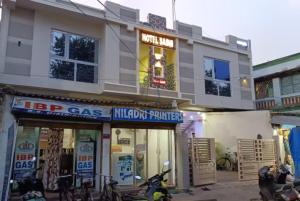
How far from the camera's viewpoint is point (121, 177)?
11.2 m

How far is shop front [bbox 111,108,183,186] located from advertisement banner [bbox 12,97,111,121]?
551mm

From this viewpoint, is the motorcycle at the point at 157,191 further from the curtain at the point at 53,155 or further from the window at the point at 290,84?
the window at the point at 290,84

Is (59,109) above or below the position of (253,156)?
above

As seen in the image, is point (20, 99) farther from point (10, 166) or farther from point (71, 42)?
point (71, 42)

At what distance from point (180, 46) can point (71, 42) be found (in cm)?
523

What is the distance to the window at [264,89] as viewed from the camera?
19.0 m

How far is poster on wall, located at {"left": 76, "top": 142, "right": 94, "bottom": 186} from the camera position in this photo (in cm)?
1043

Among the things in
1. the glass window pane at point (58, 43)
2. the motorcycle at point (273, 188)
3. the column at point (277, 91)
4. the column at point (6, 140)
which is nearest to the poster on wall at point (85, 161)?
the column at point (6, 140)

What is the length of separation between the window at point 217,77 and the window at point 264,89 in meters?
4.99

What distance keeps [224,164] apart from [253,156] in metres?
3.04

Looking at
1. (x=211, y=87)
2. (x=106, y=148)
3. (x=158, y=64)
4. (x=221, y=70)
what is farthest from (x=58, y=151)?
(x=221, y=70)

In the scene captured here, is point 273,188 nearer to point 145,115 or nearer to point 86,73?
point 145,115

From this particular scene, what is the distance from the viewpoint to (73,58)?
11531 mm

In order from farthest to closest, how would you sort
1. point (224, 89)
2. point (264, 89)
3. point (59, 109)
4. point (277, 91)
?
point (264, 89), point (277, 91), point (224, 89), point (59, 109)
